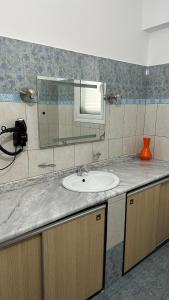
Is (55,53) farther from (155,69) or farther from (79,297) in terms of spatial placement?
(79,297)

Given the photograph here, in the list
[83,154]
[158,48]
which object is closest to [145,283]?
[83,154]

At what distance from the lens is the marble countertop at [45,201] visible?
44.5 inches

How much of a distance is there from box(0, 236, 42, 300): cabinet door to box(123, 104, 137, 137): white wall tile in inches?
60.8

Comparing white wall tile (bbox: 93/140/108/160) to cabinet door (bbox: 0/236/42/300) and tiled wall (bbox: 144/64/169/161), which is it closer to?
tiled wall (bbox: 144/64/169/161)

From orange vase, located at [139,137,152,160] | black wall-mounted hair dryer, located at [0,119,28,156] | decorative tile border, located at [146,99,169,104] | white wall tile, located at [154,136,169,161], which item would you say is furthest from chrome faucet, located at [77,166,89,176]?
decorative tile border, located at [146,99,169,104]

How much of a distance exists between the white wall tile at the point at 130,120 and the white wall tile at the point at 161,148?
30 centimetres

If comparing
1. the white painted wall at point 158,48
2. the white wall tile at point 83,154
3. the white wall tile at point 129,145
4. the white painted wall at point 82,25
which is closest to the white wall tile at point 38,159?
the white wall tile at point 83,154

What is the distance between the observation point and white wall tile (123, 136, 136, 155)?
7.87 feet

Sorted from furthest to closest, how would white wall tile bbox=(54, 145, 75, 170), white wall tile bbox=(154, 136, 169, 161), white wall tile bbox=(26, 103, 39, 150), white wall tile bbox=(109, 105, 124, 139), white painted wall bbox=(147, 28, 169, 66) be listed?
1. white wall tile bbox=(154, 136, 169, 161)
2. white painted wall bbox=(147, 28, 169, 66)
3. white wall tile bbox=(109, 105, 124, 139)
4. white wall tile bbox=(54, 145, 75, 170)
5. white wall tile bbox=(26, 103, 39, 150)

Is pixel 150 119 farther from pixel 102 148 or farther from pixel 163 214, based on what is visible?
pixel 163 214

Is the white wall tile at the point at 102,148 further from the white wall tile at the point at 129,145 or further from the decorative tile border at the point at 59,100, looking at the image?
the decorative tile border at the point at 59,100

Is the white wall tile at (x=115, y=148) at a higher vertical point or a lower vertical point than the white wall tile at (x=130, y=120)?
lower

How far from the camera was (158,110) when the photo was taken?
8.02ft

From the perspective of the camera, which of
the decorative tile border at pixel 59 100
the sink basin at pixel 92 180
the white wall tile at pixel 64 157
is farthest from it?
the white wall tile at pixel 64 157
